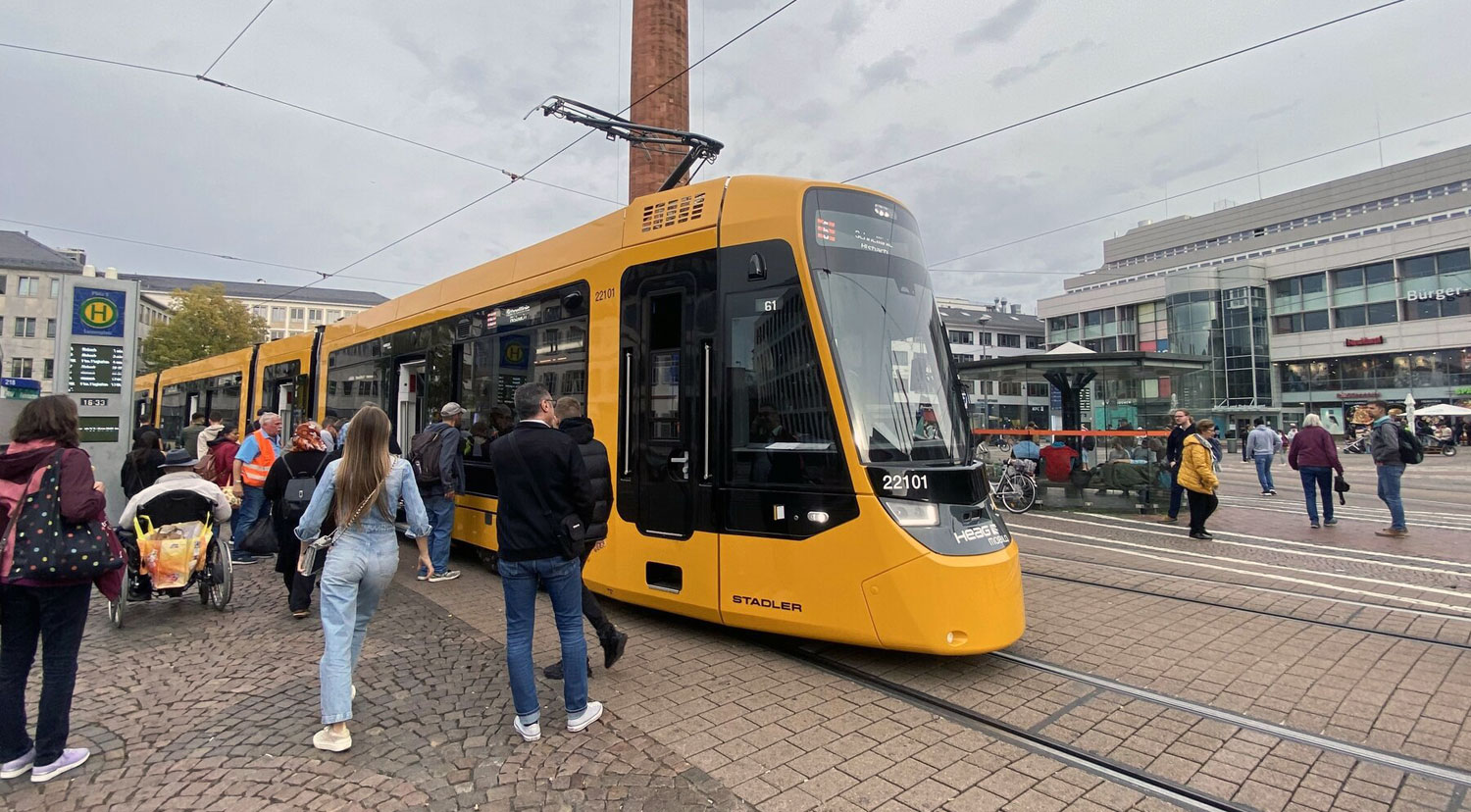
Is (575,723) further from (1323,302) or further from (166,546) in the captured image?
(1323,302)

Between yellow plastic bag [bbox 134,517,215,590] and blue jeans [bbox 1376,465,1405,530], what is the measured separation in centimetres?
1396

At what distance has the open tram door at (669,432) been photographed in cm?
A: 505

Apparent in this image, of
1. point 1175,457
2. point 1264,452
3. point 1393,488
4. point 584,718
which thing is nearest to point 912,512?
point 584,718

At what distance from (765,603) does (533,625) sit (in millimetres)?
1685

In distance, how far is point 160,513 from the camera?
5738 mm

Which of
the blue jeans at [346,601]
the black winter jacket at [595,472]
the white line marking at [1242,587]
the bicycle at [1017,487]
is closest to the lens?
the blue jeans at [346,601]

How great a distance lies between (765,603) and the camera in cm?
473

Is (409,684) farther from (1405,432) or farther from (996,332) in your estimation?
(996,332)

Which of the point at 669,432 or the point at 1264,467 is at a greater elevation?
the point at 669,432

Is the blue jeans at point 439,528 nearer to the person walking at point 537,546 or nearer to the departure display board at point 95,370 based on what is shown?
the person walking at point 537,546

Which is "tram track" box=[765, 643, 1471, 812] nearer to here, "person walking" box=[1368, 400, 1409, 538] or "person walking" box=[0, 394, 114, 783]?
"person walking" box=[0, 394, 114, 783]

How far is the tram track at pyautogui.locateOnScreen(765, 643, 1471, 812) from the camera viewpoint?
10.5 feet

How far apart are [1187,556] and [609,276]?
7.79m

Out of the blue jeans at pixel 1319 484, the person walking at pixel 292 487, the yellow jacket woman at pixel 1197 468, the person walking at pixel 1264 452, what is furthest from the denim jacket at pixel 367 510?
the person walking at pixel 1264 452
